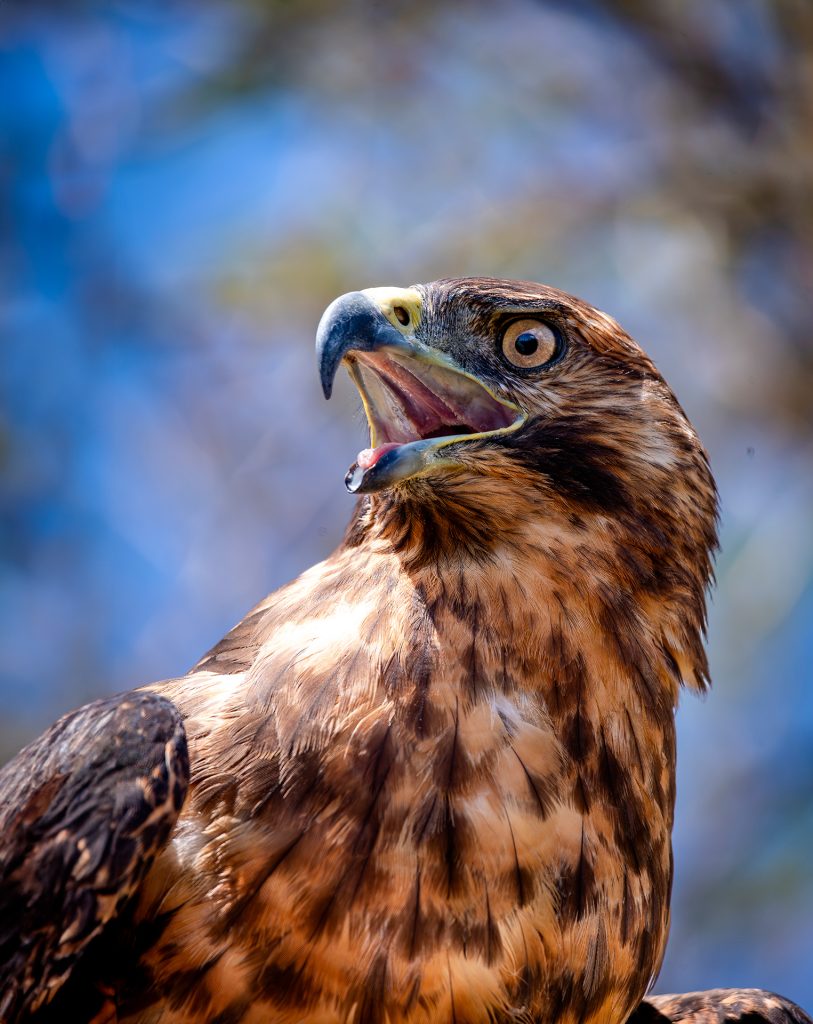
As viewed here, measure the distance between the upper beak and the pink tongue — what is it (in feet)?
0.53

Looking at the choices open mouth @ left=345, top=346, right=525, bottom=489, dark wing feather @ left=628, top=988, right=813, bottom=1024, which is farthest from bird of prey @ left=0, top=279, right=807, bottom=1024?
dark wing feather @ left=628, top=988, right=813, bottom=1024

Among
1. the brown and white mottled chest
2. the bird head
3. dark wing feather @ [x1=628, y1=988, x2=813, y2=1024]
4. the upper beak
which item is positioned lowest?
dark wing feather @ [x1=628, y1=988, x2=813, y2=1024]

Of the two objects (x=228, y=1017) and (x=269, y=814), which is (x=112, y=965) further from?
(x=269, y=814)

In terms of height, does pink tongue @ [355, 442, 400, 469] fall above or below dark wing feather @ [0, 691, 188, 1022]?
above

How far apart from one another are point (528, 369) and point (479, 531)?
17.5 inches

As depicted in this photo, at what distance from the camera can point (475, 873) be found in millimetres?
2590

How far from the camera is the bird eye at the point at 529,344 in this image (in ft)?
10.2

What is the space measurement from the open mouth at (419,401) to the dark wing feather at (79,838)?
87cm

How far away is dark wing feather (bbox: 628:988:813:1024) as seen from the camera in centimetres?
364

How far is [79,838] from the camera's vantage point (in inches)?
102

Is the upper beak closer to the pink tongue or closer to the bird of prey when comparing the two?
the bird of prey

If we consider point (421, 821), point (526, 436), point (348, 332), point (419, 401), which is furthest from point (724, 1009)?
point (348, 332)

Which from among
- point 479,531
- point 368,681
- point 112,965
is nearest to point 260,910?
point 112,965

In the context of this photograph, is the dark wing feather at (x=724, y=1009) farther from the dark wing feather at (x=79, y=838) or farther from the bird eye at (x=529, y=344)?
the bird eye at (x=529, y=344)
